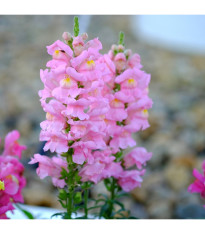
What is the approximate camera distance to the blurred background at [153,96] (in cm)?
175

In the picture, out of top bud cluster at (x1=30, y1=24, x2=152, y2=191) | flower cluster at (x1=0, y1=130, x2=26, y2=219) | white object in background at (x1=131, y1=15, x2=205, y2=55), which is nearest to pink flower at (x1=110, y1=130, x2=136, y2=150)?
top bud cluster at (x1=30, y1=24, x2=152, y2=191)

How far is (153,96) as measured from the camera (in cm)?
290

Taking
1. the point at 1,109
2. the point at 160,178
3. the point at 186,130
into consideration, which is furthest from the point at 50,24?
the point at 160,178

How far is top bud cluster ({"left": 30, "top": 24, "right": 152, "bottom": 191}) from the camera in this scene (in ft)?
2.62

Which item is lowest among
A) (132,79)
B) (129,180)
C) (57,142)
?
(129,180)

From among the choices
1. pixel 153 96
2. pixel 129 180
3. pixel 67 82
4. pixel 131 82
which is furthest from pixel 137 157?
pixel 153 96

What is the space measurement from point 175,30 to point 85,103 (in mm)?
2009

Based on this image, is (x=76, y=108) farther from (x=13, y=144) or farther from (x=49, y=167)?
(x=13, y=144)

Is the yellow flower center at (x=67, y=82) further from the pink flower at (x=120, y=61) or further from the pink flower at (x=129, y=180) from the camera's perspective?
the pink flower at (x=129, y=180)

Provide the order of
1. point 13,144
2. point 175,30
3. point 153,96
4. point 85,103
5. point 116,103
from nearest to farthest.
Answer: point 85,103 → point 116,103 → point 13,144 → point 175,30 → point 153,96

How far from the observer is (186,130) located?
2402 millimetres

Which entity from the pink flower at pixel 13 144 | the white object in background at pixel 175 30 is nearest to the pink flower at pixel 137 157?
the pink flower at pixel 13 144
